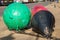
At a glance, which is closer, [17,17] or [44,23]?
[44,23]

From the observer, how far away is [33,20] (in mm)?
10805

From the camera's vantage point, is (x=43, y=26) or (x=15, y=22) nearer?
(x=43, y=26)

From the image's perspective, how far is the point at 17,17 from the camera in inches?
438

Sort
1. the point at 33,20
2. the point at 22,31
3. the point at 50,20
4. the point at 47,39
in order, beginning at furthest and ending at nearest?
the point at 22,31 < the point at 33,20 < the point at 50,20 < the point at 47,39

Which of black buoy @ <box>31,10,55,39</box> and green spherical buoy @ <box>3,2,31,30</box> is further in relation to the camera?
green spherical buoy @ <box>3,2,31,30</box>

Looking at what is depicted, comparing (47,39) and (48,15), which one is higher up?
(48,15)

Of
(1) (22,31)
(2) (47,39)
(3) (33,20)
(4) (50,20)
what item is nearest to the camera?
(2) (47,39)

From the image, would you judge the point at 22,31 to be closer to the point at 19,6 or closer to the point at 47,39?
the point at 19,6

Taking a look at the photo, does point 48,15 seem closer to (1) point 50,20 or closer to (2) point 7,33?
(1) point 50,20

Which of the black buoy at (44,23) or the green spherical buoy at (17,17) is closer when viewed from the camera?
the black buoy at (44,23)

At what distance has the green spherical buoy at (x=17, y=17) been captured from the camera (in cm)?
1112

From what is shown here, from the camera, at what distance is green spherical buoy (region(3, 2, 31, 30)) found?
11125mm

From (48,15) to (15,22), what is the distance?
1.71 m

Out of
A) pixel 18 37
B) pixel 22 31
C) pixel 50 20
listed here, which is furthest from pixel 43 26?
pixel 22 31
